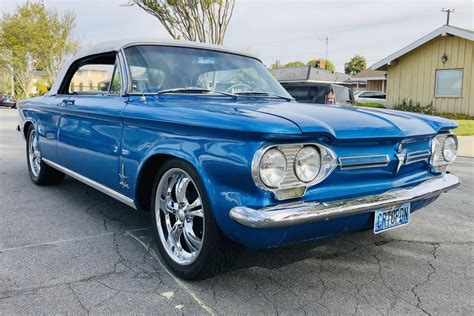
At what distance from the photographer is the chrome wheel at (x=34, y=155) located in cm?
533

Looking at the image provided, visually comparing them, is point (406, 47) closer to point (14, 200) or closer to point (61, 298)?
point (14, 200)

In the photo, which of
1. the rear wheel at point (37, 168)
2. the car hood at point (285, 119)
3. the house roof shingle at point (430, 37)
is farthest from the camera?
the house roof shingle at point (430, 37)

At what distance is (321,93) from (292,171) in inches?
368

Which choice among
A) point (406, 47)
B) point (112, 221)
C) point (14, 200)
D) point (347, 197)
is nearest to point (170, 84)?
point (112, 221)

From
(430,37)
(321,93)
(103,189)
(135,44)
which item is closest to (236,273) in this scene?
(103,189)

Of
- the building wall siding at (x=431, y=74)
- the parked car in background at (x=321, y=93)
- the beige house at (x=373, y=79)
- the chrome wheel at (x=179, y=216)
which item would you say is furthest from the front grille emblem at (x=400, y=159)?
the beige house at (x=373, y=79)

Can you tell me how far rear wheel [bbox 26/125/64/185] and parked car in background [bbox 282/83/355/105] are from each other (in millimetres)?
6865

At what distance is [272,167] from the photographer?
2.30 meters

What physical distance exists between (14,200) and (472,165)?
295 inches

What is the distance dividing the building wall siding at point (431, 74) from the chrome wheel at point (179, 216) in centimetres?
1731

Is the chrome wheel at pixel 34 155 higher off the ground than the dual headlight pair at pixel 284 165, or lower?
lower

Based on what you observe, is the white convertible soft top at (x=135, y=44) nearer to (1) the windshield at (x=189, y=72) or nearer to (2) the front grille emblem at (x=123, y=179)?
(1) the windshield at (x=189, y=72)

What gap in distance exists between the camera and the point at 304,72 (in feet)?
83.5

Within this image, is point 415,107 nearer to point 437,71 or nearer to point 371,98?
point 437,71
